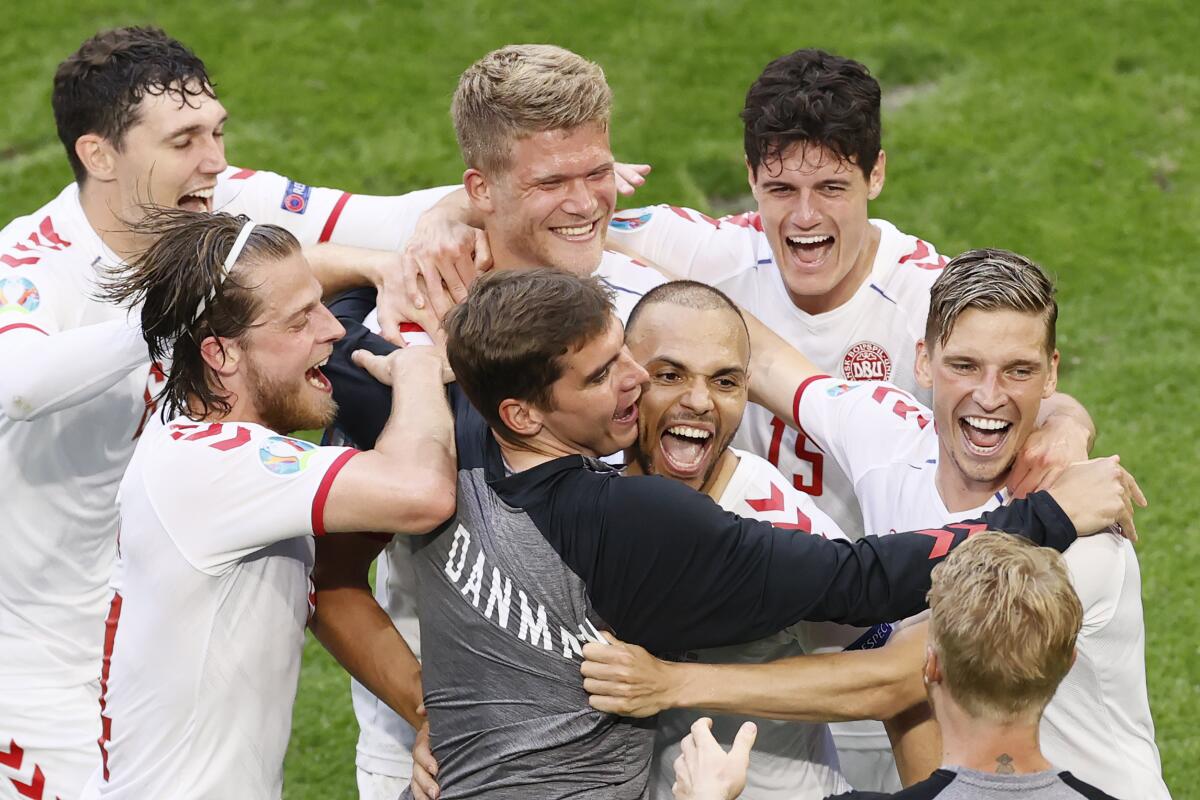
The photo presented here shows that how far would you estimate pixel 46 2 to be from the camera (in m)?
12.7

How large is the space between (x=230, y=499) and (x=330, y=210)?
1.69 metres

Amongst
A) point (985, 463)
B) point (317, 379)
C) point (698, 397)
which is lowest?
point (317, 379)

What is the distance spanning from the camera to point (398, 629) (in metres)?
4.65

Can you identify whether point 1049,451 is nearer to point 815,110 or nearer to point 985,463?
point 985,463

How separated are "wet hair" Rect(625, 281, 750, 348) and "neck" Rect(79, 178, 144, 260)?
1787 mm

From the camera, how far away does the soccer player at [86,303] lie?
5.06m

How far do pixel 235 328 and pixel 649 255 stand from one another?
1.84m

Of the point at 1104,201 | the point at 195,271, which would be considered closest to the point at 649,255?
the point at 195,271

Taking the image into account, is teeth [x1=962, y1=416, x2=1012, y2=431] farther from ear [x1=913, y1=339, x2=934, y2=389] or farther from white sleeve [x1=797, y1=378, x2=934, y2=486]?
white sleeve [x1=797, y1=378, x2=934, y2=486]

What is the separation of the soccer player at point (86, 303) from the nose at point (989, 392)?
1.67m

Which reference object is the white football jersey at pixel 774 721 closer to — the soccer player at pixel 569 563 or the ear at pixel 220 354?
the soccer player at pixel 569 563

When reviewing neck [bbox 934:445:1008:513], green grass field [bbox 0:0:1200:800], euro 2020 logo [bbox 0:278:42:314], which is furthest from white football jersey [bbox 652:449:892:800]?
green grass field [bbox 0:0:1200:800]

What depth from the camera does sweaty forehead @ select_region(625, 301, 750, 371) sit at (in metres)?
4.27

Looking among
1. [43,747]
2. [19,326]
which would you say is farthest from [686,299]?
[43,747]
